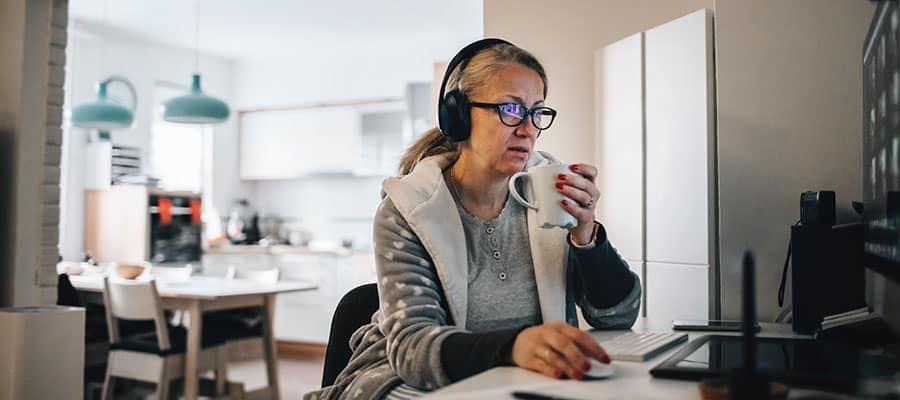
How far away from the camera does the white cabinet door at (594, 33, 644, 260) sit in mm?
2297

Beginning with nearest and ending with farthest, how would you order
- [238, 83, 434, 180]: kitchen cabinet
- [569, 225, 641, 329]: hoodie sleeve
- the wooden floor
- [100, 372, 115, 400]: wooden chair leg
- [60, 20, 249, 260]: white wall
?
1. [569, 225, 641, 329]: hoodie sleeve
2. [100, 372, 115, 400]: wooden chair leg
3. the wooden floor
4. [60, 20, 249, 260]: white wall
5. [238, 83, 434, 180]: kitchen cabinet

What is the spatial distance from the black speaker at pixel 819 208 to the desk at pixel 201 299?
2.94 meters

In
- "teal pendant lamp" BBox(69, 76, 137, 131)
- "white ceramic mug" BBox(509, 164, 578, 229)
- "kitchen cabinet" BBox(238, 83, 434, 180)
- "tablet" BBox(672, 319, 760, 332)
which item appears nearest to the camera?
"white ceramic mug" BBox(509, 164, 578, 229)

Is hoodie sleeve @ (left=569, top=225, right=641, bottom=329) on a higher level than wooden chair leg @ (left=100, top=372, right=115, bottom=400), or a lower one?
higher

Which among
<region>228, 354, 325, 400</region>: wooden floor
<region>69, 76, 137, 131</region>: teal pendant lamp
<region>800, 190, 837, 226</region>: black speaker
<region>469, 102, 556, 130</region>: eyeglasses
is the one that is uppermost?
<region>69, 76, 137, 131</region>: teal pendant lamp

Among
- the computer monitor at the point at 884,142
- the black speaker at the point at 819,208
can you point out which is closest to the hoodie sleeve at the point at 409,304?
the computer monitor at the point at 884,142

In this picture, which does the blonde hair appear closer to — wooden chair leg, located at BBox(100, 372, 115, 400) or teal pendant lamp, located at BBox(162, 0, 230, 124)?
wooden chair leg, located at BBox(100, 372, 115, 400)

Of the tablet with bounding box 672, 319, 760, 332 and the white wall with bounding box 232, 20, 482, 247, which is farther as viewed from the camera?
the white wall with bounding box 232, 20, 482, 247

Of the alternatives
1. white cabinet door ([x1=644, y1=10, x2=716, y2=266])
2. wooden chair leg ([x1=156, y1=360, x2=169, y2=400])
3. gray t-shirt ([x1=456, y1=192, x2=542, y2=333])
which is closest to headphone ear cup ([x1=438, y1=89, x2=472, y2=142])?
gray t-shirt ([x1=456, y1=192, x2=542, y2=333])

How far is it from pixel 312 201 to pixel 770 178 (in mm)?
5683

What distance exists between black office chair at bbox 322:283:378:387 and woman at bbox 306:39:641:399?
49mm

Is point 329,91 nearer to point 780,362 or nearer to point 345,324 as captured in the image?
point 345,324

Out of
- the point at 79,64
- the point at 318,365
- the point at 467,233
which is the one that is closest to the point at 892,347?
the point at 467,233

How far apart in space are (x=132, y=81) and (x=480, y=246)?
18.2ft
